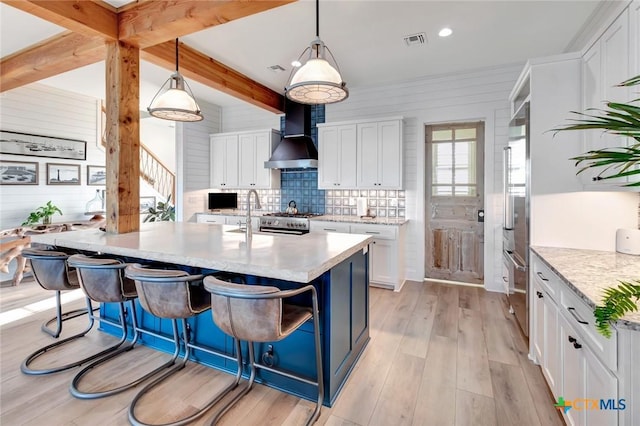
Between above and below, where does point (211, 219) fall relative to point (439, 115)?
below

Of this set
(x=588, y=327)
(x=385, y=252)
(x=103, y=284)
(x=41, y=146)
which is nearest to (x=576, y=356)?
(x=588, y=327)

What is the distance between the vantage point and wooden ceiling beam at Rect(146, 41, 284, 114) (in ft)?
11.3

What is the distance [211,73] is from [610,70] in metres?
3.99

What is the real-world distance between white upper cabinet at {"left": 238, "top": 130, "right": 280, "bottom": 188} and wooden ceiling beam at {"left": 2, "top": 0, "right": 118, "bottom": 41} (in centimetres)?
284

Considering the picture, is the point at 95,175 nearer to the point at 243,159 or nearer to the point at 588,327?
the point at 243,159

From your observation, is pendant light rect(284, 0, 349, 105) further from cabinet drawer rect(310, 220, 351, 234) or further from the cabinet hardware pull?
cabinet drawer rect(310, 220, 351, 234)

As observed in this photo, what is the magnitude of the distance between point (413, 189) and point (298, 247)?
296cm

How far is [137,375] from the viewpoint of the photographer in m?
2.27

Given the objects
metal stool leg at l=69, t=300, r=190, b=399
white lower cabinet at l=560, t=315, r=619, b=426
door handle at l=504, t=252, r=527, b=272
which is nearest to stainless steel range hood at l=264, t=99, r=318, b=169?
door handle at l=504, t=252, r=527, b=272

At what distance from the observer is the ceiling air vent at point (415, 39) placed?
10.8 ft

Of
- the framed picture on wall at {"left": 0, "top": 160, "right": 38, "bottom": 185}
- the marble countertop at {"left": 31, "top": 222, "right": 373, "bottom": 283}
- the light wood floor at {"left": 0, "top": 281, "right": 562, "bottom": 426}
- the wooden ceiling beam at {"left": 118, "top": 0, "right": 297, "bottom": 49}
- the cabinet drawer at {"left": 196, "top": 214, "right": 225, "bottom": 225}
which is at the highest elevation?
the wooden ceiling beam at {"left": 118, "top": 0, "right": 297, "bottom": 49}

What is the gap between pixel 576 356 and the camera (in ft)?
5.01

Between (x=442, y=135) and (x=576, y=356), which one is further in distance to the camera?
(x=442, y=135)

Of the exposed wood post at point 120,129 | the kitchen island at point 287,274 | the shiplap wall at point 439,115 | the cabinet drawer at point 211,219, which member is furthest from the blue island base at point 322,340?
the cabinet drawer at point 211,219
